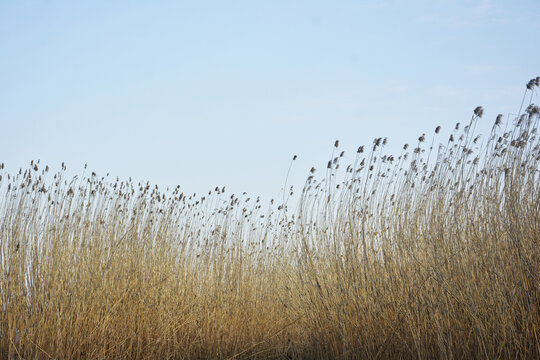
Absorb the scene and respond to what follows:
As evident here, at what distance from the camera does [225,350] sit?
4410 millimetres

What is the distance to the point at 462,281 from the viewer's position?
120 inches

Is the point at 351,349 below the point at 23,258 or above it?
below

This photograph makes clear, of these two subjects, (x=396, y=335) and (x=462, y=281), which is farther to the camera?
(x=396, y=335)

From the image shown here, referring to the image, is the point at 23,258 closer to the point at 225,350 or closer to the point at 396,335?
the point at 225,350

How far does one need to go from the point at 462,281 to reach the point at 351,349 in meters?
0.83

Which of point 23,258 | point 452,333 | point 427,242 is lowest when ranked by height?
point 452,333

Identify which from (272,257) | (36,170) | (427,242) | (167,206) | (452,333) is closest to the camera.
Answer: (452,333)

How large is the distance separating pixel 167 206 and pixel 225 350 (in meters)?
1.35

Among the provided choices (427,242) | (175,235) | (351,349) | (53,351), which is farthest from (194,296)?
(427,242)

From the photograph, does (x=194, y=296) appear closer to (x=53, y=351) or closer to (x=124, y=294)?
(x=124, y=294)

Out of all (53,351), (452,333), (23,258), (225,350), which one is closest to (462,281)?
(452,333)

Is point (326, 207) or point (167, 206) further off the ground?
point (167, 206)

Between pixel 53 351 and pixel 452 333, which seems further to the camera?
pixel 53 351

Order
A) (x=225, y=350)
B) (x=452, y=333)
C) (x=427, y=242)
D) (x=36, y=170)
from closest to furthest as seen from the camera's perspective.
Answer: (x=452, y=333) → (x=427, y=242) → (x=36, y=170) → (x=225, y=350)
